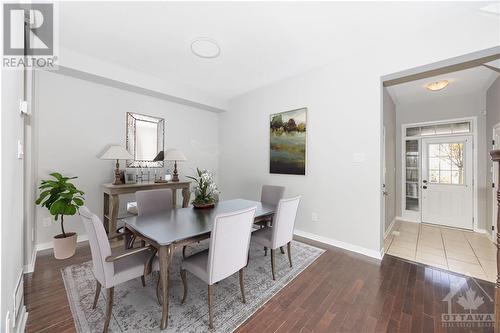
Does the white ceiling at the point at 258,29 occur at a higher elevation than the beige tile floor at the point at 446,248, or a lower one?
higher

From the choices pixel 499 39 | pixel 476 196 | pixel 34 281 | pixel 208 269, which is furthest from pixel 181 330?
pixel 476 196

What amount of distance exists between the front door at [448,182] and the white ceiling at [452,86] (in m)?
0.92

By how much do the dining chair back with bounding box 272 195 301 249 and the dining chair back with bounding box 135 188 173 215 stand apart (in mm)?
1401

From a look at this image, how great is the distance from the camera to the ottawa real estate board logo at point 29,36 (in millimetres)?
1337

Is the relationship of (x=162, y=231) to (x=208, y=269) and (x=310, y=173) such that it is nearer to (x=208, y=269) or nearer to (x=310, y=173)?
(x=208, y=269)

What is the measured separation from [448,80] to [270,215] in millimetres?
3861

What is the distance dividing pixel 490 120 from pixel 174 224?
536 cm

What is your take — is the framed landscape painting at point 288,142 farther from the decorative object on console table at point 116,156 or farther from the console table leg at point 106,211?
the console table leg at point 106,211

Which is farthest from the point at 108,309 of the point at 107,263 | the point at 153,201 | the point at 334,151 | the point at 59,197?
the point at 334,151

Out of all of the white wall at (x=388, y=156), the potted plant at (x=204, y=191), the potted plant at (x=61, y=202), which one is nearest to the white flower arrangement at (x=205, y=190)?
the potted plant at (x=204, y=191)

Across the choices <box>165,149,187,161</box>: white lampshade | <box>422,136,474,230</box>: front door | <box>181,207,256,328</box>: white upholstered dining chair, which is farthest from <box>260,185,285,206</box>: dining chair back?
<box>422,136,474,230</box>: front door

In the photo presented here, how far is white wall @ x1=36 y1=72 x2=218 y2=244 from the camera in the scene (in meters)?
2.81

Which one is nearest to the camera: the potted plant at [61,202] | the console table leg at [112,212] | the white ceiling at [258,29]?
the white ceiling at [258,29]

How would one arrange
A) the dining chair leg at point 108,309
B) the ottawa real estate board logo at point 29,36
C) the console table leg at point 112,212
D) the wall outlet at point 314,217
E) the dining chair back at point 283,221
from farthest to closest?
the wall outlet at point 314,217 < the console table leg at point 112,212 < the dining chair back at point 283,221 < the dining chair leg at point 108,309 < the ottawa real estate board logo at point 29,36
